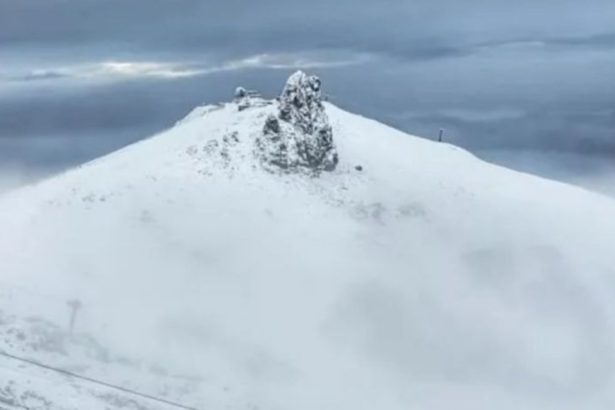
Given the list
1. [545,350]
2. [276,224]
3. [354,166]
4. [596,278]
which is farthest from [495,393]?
[354,166]

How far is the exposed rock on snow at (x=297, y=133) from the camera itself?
65188mm

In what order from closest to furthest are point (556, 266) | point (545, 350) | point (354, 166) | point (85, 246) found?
point (545, 350), point (85, 246), point (556, 266), point (354, 166)

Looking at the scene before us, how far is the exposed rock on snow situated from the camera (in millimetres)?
65188

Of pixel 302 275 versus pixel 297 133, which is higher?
pixel 297 133

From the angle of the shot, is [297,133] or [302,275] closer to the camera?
[302,275]

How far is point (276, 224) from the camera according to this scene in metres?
61.0

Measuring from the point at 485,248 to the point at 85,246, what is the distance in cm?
2315

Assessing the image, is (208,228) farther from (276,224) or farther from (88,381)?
(88,381)

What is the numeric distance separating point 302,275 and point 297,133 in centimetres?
1202

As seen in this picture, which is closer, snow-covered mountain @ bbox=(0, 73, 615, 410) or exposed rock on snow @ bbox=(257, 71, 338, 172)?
snow-covered mountain @ bbox=(0, 73, 615, 410)

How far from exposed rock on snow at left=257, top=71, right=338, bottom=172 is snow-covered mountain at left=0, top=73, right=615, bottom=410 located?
5.4 inches

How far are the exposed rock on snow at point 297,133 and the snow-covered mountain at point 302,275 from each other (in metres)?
0.14

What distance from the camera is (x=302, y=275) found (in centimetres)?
5706

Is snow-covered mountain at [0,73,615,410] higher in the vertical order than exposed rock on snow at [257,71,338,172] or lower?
lower
